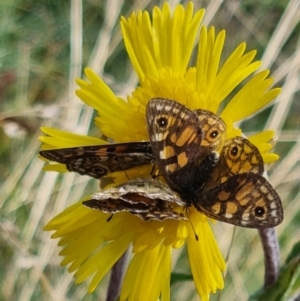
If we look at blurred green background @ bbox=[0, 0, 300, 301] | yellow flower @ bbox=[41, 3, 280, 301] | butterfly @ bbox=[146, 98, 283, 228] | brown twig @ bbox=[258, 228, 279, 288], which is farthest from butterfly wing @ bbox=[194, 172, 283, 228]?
blurred green background @ bbox=[0, 0, 300, 301]

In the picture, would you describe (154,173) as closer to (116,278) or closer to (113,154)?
(113,154)

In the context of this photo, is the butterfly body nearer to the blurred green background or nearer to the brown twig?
the brown twig

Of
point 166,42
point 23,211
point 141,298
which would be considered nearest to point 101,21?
point 23,211

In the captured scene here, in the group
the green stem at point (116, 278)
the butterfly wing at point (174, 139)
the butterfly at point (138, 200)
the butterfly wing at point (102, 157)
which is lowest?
the green stem at point (116, 278)

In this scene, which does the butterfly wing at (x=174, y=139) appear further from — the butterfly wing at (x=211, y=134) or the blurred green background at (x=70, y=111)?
the blurred green background at (x=70, y=111)

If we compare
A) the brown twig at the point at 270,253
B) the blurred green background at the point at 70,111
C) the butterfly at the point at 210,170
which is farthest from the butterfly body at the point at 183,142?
the blurred green background at the point at 70,111

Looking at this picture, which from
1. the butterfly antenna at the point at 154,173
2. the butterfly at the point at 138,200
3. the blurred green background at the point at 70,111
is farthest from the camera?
the blurred green background at the point at 70,111
